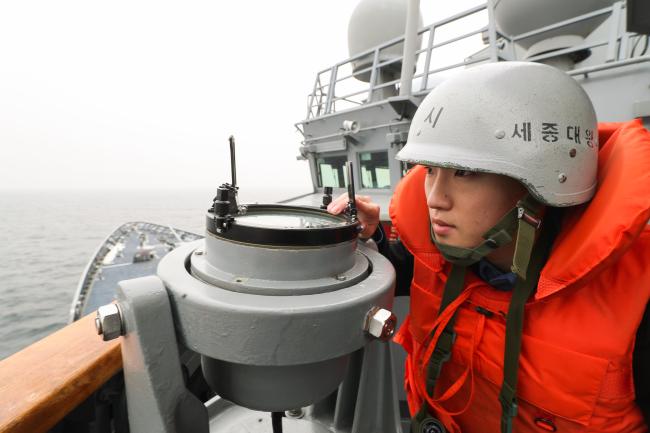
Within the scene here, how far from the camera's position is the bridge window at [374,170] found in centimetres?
848

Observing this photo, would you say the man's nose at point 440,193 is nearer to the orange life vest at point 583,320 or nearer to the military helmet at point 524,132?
the military helmet at point 524,132

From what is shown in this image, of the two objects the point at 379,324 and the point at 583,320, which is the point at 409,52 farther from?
the point at 379,324

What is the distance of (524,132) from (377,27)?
10.2 meters

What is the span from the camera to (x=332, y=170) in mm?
10047

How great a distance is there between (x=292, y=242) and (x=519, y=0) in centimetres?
829

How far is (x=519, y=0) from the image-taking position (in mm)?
6676

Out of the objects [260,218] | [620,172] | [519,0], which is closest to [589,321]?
[620,172]

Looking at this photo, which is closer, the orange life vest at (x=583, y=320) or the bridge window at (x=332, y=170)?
the orange life vest at (x=583, y=320)

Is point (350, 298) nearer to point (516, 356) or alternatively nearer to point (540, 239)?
point (516, 356)

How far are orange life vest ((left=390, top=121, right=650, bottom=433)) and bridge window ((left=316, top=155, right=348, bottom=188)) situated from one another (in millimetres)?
8439

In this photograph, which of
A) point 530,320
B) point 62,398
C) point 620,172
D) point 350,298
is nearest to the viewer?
point 350,298

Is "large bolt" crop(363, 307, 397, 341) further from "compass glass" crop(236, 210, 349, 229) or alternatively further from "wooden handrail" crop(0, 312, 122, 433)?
"wooden handrail" crop(0, 312, 122, 433)

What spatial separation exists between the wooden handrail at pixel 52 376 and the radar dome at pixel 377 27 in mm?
10024

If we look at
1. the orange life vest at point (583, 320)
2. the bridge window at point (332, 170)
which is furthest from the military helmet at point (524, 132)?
the bridge window at point (332, 170)
